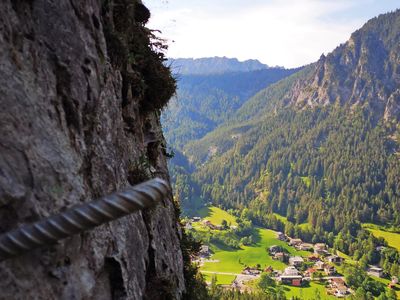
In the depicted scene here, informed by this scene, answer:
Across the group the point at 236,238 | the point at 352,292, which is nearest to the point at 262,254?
the point at 236,238

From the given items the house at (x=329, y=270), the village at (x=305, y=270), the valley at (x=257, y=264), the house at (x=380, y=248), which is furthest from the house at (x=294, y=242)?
the house at (x=329, y=270)

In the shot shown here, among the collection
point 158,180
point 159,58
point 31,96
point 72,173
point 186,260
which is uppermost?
point 159,58

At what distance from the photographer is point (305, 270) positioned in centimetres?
15025

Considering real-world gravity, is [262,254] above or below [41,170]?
below

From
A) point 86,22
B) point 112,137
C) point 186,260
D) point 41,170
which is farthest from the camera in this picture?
point 186,260

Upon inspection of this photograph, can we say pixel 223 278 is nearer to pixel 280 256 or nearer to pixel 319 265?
pixel 280 256

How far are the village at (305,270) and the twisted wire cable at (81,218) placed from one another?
11367 centimetres

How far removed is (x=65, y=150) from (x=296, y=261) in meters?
159

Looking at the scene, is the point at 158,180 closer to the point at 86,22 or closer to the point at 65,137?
the point at 65,137

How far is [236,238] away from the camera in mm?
185625

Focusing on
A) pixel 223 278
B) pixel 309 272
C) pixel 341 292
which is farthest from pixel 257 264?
pixel 341 292

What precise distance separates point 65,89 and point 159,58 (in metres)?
6.56

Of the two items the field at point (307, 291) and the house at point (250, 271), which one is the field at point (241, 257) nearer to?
the house at point (250, 271)

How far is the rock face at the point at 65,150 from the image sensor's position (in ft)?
15.8
